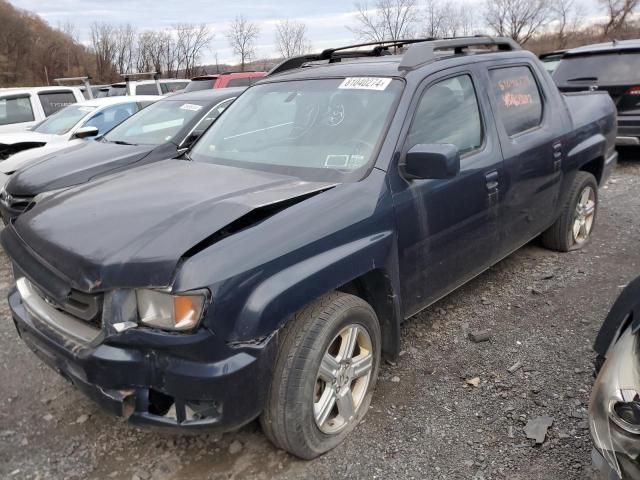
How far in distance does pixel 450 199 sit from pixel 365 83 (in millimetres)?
851

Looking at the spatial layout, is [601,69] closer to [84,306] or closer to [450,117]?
[450,117]

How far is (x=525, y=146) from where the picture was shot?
3.78 m

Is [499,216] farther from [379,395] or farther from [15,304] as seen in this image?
[15,304]

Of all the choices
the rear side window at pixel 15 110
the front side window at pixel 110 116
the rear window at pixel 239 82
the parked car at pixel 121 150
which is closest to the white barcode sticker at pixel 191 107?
the parked car at pixel 121 150

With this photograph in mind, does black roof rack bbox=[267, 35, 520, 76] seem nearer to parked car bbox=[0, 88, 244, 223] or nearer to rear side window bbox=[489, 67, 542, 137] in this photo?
rear side window bbox=[489, 67, 542, 137]

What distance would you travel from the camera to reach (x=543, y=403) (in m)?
2.87

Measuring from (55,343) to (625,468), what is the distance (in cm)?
223

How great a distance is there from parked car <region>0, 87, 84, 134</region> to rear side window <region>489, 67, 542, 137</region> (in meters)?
9.82

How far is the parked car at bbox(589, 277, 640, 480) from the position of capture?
171cm

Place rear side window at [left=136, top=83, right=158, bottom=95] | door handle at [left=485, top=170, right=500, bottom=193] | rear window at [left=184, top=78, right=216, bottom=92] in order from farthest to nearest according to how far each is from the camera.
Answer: rear side window at [left=136, top=83, right=158, bottom=95], rear window at [left=184, top=78, right=216, bottom=92], door handle at [left=485, top=170, right=500, bottom=193]

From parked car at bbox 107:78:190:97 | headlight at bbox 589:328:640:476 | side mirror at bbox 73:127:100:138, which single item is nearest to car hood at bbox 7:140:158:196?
side mirror at bbox 73:127:100:138

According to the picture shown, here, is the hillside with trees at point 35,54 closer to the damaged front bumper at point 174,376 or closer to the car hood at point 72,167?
the car hood at point 72,167

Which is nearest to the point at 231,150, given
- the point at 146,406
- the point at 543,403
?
the point at 146,406

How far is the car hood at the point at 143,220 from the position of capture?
6.83 ft
